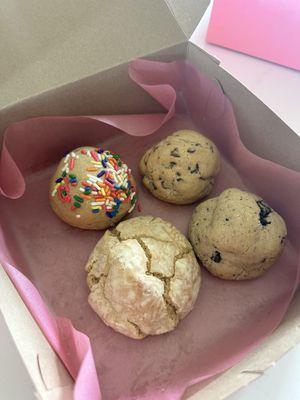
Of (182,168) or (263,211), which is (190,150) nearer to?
(182,168)

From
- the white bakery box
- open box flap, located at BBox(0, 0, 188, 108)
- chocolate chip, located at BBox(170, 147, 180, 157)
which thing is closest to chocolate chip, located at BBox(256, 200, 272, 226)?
the white bakery box

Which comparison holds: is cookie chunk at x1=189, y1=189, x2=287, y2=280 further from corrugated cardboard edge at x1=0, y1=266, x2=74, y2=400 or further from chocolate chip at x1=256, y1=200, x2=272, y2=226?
corrugated cardboard edge at x1=0, y1=266, x2=74, y2=400

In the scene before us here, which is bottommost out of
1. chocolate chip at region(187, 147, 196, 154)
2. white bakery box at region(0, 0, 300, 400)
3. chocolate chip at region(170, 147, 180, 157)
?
chocolate chip at region(170, 147, 180, 157)

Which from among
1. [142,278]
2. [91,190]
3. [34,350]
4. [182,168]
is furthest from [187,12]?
[34,350]

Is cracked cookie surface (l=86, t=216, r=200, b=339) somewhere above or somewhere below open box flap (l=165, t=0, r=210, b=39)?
below

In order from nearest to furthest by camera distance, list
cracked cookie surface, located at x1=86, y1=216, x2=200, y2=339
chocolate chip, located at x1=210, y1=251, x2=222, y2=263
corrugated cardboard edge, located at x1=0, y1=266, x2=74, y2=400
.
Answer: corrugated cardboard edge, located at x1=0, y1=266, x2=74, y2=400 < cracked cookie surface, located at x1=86, y1=216, x2=200, y2=339 < chocolate chip, located at x1=210, y1=251, x2=222, y2=263

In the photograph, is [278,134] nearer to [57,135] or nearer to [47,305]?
[57,135]
